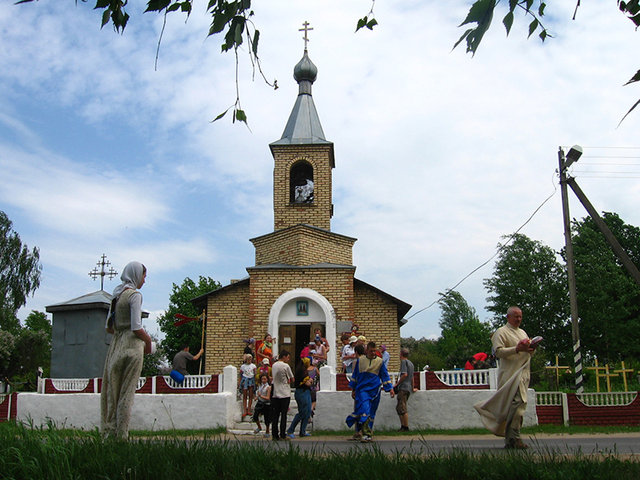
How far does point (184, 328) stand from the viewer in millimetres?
47562

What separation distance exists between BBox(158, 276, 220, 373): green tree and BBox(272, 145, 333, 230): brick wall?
2585cm

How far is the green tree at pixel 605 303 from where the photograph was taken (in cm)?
3972

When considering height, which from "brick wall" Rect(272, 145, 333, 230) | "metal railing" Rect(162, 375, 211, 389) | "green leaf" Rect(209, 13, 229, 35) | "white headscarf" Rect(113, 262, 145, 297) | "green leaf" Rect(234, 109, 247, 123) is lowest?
"metal railing" Rect(162, 375, 211, 389)

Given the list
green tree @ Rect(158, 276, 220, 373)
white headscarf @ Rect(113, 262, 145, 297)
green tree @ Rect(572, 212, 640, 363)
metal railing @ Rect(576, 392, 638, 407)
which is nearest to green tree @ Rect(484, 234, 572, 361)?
green tree @ Rect(572, 212, 640, 363)

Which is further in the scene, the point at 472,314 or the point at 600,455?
the point at 472,314

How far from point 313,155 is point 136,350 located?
17.3m

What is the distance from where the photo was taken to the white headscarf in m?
6.32

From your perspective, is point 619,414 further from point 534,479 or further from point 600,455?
point 534,479

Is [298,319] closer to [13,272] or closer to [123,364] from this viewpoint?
[123,364]

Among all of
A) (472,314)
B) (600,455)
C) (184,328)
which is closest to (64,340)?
(600,455)

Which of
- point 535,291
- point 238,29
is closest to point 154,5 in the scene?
point 238,29

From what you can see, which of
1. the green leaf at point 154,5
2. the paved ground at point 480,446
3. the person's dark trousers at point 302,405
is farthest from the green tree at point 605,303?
the green leaf at point 154,5

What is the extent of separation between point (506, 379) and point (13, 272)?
40.7 metres

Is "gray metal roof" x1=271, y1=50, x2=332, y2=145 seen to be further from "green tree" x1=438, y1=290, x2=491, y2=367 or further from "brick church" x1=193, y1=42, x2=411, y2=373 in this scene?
"green tree" x1=438, y1=290, x2=491, y2=367
